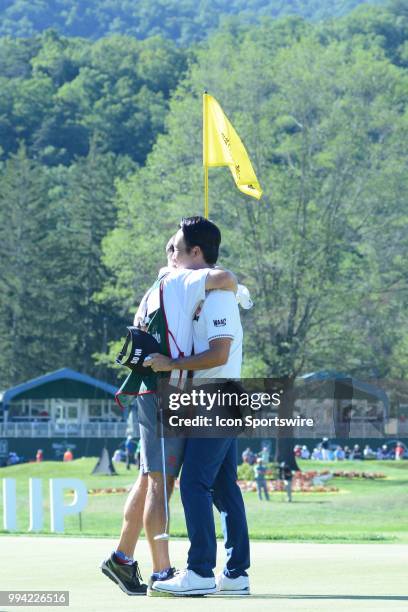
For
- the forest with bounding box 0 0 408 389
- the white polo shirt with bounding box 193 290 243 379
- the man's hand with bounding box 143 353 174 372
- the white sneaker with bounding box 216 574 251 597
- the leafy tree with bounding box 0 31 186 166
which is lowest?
the white sneaker with bounding box 216 574 251 597

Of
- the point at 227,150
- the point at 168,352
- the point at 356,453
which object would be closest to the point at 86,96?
the point at 356,453

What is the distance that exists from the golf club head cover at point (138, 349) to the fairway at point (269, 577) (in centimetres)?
105

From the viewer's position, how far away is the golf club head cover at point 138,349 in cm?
654

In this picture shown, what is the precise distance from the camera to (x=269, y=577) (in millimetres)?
7234

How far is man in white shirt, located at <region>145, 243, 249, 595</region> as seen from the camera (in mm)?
6500

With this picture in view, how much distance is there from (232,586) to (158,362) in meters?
1.10

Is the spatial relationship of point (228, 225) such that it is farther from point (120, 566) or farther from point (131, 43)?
point (131, 43)

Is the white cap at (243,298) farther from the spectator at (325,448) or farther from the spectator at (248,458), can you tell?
the spectator at (325,448)

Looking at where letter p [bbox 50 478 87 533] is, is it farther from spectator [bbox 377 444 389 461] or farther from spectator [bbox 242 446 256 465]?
spectator [bbox 377 444 389 461]

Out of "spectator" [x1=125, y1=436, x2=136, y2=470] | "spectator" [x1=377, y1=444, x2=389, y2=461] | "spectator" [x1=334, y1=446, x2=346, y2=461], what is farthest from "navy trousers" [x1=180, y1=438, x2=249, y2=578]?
"spectator" [x1=377, y1=444, x2=389, y2=461]

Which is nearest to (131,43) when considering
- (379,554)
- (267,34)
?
(267,34)

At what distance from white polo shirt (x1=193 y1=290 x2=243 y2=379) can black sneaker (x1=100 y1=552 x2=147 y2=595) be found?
0.97 m

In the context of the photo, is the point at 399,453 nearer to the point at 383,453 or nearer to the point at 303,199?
the point at 383,453

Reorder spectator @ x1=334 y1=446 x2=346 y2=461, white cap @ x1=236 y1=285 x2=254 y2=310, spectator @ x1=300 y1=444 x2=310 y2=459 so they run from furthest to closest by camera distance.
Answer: spectator @ x1=300 y1=444 x2=310 y2=459, spectator @ x1=334 y1=446 x2=346 y2=461, white cap @ x1=236 y1=285 x2=254 y2=310
